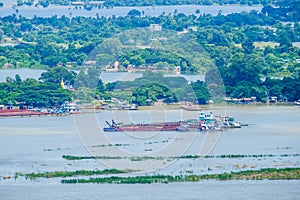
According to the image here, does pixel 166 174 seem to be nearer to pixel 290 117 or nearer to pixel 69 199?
pixel 69 199

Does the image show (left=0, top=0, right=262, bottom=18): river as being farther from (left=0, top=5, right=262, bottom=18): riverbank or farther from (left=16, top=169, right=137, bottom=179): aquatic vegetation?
(left=16, top=169, right=137, bottom=179): aquatic vegetation

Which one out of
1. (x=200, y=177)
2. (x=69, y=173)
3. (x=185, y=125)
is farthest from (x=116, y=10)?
(x=200, y=177)

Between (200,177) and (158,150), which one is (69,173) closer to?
(200,177)

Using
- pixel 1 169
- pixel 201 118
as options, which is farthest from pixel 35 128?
pixel 1 169

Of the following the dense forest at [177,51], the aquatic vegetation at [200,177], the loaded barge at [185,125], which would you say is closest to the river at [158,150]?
the aquatic vegetation at [200,177]

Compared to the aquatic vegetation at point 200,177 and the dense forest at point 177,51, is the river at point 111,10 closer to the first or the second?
the dense forest at point 177,51

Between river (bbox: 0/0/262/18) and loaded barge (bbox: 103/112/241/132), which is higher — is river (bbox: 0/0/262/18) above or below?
above

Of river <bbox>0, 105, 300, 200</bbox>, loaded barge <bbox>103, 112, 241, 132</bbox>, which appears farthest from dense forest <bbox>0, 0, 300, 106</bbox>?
loaded barge <bbox>103, 112, 241, 132</bbox>
